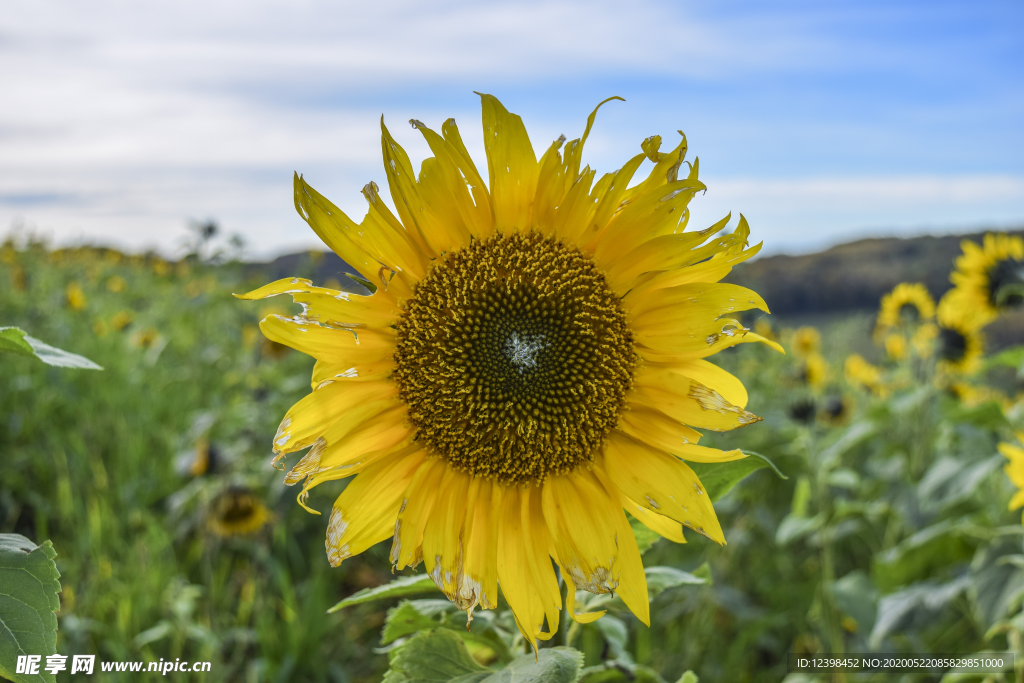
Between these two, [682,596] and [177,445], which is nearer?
[682,596]

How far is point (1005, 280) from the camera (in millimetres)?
3240

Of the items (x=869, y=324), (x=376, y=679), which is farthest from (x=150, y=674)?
(x=869, y=324)

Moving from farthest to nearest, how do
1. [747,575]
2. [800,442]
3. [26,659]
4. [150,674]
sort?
1. [747,575]
2. [800,442]
3. [150,674]
4. [26,659]

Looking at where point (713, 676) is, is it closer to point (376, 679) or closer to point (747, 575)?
point (747, 575)

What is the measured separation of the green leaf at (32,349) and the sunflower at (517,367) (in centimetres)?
26

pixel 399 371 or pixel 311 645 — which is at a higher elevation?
pixel 399 371

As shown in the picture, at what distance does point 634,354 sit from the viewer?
109 centimetres

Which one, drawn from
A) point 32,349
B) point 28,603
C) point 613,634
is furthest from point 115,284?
point 613,634

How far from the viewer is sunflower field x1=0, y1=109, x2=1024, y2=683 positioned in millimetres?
1030

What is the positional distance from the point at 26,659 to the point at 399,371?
581mm

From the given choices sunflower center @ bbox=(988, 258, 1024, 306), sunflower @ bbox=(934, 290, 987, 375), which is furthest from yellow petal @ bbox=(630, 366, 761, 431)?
sunflower @ bbox=(934, 290, 987, 375)

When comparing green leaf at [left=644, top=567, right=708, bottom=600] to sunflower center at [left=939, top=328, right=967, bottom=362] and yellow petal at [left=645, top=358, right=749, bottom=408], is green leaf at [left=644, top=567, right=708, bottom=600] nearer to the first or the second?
yellow petal at [left=645, top=358, right=749, bottom=408]

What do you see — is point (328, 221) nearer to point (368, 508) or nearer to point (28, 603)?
point (368, 508)

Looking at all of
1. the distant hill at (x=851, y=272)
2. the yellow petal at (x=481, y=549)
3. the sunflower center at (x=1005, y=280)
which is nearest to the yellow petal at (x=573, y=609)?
the yellow petal at (x=481, y=549)
